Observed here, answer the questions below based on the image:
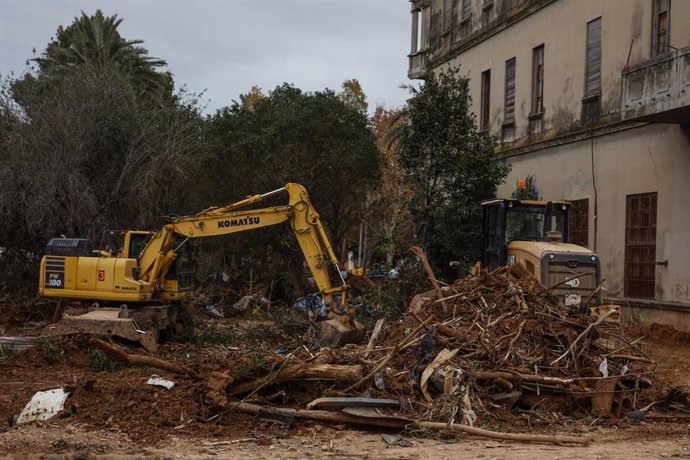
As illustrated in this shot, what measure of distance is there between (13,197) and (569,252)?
15.7 metres

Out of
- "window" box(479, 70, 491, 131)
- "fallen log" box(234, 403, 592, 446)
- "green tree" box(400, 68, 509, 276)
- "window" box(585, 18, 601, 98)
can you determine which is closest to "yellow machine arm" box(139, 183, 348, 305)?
"green tree" box(400, 68, 509, 276)

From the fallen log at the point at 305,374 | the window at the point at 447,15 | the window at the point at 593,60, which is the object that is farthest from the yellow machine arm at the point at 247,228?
the window at the point at 447,15

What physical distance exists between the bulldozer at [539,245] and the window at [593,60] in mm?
6287

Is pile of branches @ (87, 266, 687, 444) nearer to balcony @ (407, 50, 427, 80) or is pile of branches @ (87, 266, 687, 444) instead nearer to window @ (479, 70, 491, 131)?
window @ (479, 70, 491, 131)

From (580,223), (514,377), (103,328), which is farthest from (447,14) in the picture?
(514,377)

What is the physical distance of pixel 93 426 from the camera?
10562 mm

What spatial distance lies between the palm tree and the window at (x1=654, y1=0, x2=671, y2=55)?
22925mm

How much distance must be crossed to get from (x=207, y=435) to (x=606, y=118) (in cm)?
1625

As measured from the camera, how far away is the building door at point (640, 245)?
70.8 ft

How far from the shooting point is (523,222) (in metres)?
19.0

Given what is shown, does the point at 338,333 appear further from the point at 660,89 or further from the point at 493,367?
the point at 660,89

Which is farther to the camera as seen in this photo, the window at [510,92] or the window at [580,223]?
the window at [510,92]

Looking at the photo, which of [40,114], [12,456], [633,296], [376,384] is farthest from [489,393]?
[40,114]

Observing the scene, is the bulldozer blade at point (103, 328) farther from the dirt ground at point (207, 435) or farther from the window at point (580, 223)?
the window at point (580, 223)
